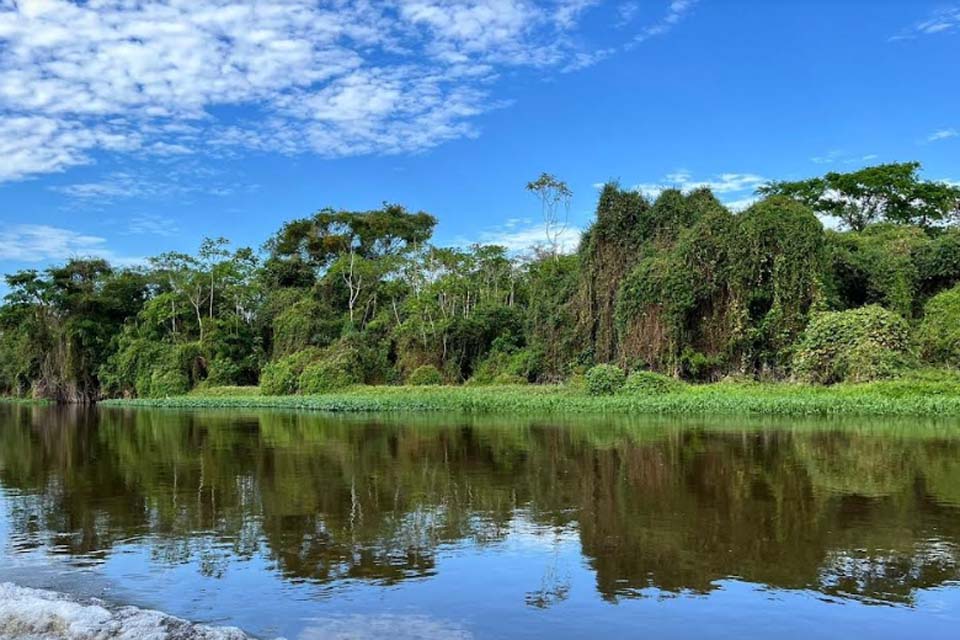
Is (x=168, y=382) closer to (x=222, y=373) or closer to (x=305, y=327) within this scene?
(x=222, y=373)

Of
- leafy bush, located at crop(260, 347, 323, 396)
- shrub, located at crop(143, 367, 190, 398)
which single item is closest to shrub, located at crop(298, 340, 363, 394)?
leafy bush, located at crop(260, 347, 323, 396)

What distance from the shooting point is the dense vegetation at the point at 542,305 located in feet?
96.0

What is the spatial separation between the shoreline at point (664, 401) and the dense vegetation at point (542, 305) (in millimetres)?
2075

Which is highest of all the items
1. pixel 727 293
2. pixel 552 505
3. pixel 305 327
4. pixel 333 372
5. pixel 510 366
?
pixel 727 293

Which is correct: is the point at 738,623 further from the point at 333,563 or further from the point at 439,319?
the point at 439,319

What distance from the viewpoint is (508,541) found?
8047 millimetres

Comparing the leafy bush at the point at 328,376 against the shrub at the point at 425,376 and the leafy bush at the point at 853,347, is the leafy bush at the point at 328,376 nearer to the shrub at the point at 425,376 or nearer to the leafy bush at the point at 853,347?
the shrub at the point at 425,376

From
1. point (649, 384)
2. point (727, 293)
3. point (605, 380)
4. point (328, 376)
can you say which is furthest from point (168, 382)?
point (727, 293)

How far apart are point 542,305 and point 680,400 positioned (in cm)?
1507

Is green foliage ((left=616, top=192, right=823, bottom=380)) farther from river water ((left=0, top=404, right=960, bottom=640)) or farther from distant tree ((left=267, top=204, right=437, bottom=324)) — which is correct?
distant tree ((left=267, top=204, right=437, bottom=324))

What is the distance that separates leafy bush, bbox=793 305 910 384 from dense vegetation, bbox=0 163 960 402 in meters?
0.07

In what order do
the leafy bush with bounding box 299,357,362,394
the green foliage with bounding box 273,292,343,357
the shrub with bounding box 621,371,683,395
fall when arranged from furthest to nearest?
the green foliage with bounding box 273,292,343,357, the leafy bush with bounding box 299,357,362,394, the shrub with bounding box 621,371,683,395

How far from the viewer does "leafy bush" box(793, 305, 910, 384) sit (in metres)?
25.0

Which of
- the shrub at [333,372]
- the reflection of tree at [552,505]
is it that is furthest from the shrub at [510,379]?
the reflection of tree at [552,505]
